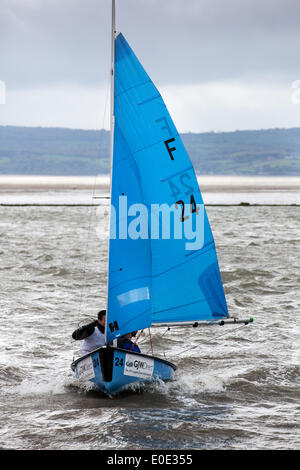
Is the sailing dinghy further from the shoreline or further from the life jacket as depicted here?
the shoreline

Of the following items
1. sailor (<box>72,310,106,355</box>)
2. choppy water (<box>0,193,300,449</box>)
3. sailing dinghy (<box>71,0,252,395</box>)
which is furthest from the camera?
sailor (<box>72,310,106,355</box>)

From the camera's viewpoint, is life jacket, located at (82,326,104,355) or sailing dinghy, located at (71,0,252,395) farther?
life jacket, located at (82,326,104,355)

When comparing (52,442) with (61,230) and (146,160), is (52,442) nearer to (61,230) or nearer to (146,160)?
(146,160)

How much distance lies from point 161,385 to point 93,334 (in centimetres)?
140

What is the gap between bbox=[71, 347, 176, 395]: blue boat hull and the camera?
37.1 ft

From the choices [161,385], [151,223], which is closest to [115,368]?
[161,385]

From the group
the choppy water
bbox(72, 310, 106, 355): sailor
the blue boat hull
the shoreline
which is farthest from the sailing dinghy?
the shoreline

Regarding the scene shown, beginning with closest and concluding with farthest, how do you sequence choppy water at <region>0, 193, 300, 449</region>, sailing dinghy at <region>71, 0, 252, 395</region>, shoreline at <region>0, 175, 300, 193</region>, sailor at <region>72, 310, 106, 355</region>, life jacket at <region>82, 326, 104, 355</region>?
1. choppy water at <region>0, 193, 300, 449</region>
2. sailing dinghy at <region>71, 0, 252, 395</region>
3. sailor at <region>72, 310, 106, 355</region>
4. life jacket at <region>82, 326, 104, 355</region>
5. shoreline at <region>0, 175, 300, 193</region>

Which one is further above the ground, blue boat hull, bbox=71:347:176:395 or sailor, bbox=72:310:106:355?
sailor, bbox=72:310:106:355

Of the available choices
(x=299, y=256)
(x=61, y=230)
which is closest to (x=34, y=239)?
(x=61, y=230)

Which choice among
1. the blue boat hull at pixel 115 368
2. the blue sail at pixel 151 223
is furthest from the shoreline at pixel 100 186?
the blue boat hull at pixel 115 368

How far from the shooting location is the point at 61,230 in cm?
4138

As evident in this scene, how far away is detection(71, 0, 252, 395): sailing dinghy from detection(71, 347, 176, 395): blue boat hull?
0.05 feet
